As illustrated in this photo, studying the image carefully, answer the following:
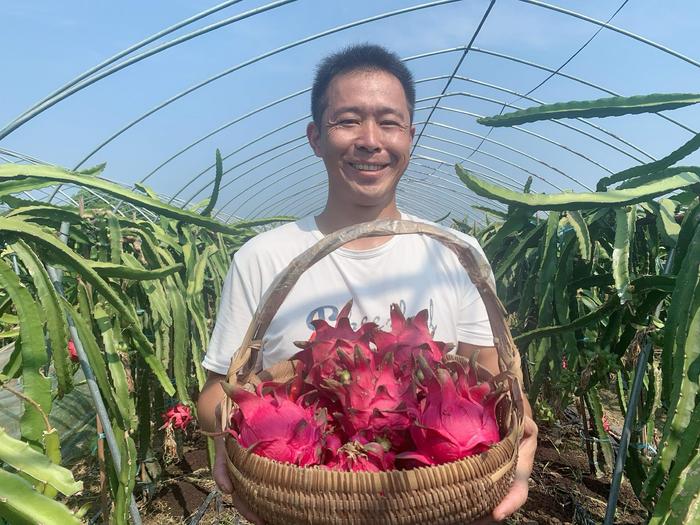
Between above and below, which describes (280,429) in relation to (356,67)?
below

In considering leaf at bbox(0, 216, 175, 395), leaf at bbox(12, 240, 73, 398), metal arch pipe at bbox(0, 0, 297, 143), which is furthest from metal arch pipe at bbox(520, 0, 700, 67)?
leaf at bbox(12, 240, 73, 398)

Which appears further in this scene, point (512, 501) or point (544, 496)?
point (544, 496)

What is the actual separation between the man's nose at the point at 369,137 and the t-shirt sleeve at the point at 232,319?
12.7 inches

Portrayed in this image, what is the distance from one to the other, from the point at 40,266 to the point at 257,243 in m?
0.39

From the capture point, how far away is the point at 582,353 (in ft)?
5.80

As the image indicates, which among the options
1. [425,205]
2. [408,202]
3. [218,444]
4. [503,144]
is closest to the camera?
[218,444]

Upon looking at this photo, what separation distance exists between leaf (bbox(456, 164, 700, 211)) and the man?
0.22 metres

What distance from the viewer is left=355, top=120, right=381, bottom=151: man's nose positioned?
95 cm

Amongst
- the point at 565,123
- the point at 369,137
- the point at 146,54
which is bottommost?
the point at 369,137

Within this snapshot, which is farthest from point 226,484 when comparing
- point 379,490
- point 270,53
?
point 270,53

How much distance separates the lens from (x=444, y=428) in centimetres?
61

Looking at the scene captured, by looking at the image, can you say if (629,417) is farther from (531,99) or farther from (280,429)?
(531,99)

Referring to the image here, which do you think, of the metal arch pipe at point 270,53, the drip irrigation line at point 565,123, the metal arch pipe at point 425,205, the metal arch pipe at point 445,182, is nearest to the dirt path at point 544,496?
the metal arch pipe at point 270,53

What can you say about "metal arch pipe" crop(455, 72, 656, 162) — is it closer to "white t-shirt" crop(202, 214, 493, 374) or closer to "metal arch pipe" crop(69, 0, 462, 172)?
"metal arch pipe" crop(69, 0, 462, 172)
